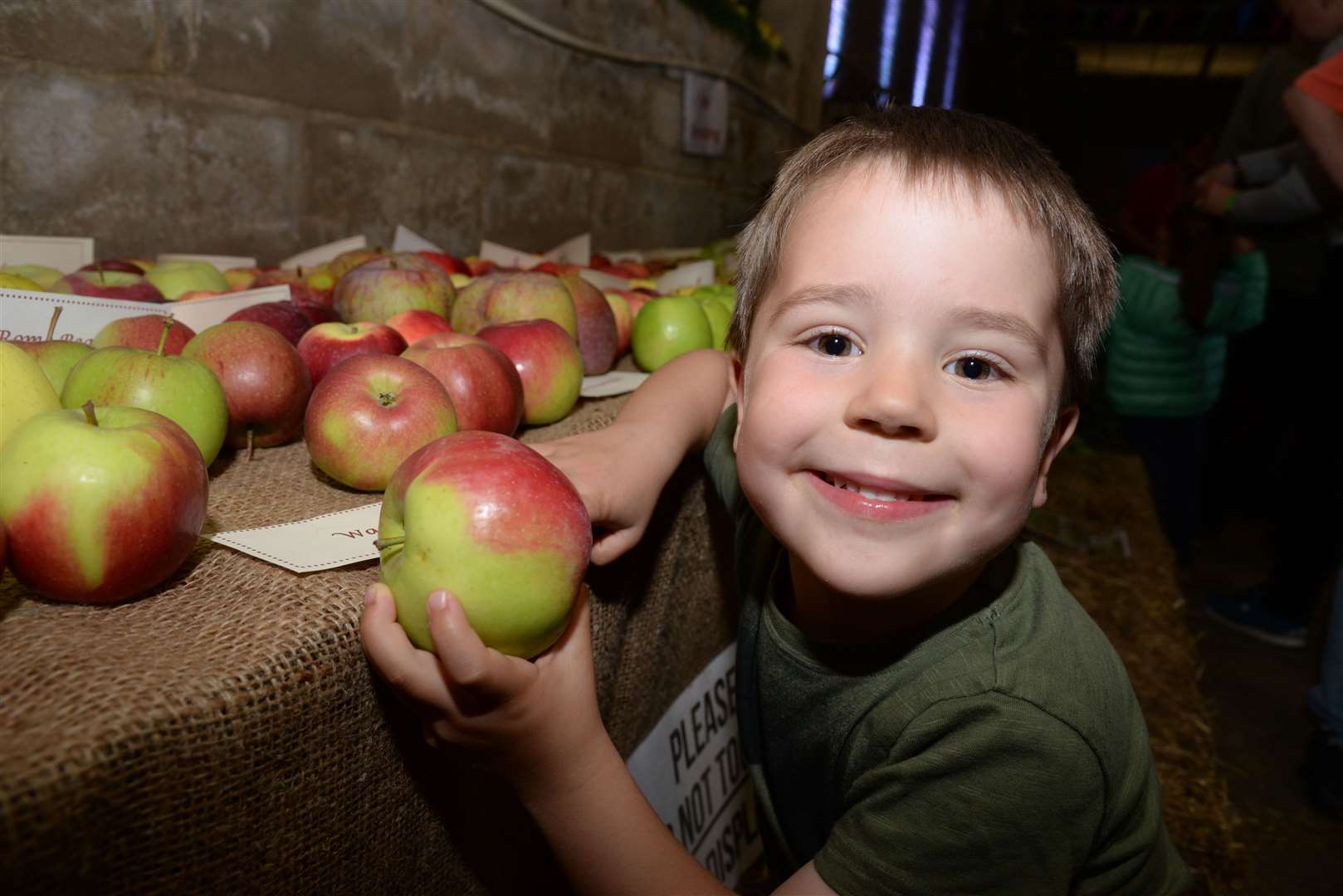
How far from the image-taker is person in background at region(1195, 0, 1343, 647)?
262cm

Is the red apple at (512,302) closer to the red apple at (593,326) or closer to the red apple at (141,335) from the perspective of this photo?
the red apple at (593,326)

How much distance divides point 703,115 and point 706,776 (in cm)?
449

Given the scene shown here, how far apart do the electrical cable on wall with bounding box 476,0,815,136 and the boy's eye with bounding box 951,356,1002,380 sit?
9.45 ft

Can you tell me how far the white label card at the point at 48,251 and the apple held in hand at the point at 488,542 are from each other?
1.46 metres

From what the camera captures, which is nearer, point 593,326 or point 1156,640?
point 593,326

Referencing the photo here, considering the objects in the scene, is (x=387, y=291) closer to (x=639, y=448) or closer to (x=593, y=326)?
(x=593, y=326)

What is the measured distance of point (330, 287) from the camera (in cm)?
188

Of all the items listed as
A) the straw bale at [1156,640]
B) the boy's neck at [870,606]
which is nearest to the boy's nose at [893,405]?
the boy's neck at [870,606]

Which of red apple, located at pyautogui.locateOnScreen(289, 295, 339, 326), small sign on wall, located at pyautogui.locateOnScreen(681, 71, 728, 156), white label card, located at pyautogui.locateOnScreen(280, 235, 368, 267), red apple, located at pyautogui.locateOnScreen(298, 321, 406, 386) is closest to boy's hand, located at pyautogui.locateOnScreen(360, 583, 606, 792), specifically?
red apple, located at pyautogui.locateOnScreen(298, 321, 406, 386)

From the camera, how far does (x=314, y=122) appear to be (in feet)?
8.20

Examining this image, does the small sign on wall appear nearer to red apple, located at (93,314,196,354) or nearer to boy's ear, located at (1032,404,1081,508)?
red apple, located at (93,314,196,354)

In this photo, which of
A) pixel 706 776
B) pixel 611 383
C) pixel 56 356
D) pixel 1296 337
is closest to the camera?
pixel 56 356

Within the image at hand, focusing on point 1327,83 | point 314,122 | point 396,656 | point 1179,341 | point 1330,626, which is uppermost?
point 1327,83

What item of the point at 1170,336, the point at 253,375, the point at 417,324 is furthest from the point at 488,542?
the point at 1170,336
